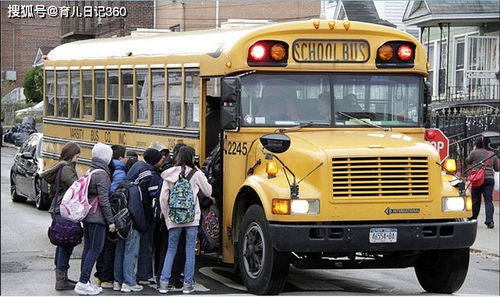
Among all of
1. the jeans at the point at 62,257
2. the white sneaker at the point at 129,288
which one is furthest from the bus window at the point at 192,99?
the jeans at the point at 62,257

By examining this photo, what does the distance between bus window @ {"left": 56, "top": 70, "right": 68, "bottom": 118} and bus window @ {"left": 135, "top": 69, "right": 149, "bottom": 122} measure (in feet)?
10.5

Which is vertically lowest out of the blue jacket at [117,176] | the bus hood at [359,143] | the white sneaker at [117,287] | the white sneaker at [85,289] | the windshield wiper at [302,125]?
the white sneaker at [117,287]

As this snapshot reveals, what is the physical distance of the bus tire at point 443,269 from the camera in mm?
9703

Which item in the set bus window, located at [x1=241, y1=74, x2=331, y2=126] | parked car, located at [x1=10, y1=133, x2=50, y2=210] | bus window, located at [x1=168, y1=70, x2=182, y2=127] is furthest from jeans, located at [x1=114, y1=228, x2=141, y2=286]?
parked car, located at [x1=10, y1=133, x2=50, y2=210]

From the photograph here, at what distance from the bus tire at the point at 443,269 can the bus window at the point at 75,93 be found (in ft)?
22.0

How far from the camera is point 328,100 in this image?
33.1 ft

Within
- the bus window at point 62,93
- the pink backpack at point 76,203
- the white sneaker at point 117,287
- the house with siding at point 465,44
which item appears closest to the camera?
the pink backpack at point 76,203

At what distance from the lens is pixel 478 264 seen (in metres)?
13.8

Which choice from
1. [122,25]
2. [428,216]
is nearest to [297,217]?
[428,216]

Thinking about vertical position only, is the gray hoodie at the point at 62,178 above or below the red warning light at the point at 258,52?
below

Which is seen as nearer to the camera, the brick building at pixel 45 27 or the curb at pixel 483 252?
the brick building at pixel 45 27

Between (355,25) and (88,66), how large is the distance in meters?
5.32

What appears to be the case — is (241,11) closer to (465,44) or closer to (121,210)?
(465,44)

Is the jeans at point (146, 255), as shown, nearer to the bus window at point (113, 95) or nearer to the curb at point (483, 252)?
the bus window at point (113, 95)
